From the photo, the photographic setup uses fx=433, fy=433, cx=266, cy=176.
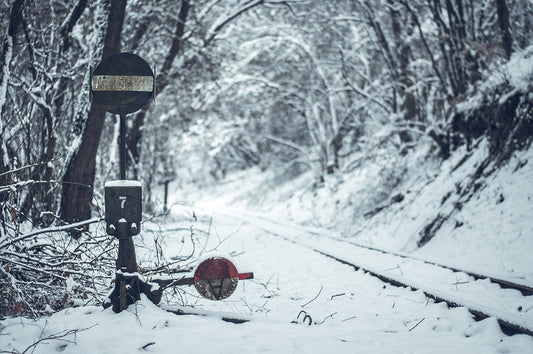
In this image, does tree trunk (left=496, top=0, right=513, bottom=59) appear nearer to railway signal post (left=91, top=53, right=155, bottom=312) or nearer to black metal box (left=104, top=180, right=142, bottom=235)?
railway signal post (left=91, top=53, right=155, bottom=312)

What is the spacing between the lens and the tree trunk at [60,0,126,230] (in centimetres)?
734

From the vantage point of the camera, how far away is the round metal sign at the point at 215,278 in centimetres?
426

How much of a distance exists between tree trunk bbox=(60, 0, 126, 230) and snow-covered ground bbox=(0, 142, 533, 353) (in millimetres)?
1318

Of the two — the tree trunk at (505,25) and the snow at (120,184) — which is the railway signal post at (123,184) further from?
the tree trunk at (505,25)

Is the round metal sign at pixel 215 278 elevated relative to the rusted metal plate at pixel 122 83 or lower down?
lower down

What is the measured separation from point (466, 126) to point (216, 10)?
9272mm

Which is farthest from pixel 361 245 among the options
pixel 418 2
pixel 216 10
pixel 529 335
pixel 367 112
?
pixel 367 112

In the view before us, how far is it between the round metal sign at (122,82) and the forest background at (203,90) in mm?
815

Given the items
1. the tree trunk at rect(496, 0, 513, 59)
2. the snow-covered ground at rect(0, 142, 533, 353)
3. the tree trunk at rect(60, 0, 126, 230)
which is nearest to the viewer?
the snow-covered ground at rect(0, 142, 533, 353)

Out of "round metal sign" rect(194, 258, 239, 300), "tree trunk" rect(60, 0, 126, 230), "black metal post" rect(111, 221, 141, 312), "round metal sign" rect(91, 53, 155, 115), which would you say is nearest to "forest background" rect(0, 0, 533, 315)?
"tree trunk" rect(60, 0, 126, 230)

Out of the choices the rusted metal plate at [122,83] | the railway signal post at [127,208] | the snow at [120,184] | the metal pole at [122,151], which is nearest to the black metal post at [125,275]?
the railway signal post at [127,208]

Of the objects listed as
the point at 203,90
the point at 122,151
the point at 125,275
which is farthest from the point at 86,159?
the point at 203,90

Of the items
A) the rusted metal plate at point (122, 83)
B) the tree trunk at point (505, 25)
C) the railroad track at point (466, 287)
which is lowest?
the railroad track at point (466, 287)

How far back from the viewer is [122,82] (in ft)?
13.6
